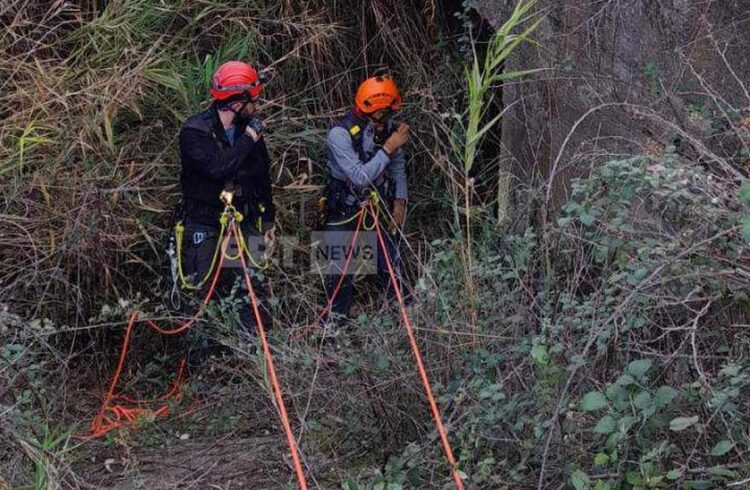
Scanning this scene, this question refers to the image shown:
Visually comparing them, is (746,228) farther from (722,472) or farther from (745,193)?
(722,472)

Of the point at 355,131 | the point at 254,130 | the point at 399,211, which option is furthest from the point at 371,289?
the point at 254,130

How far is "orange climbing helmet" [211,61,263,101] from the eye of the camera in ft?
20.2

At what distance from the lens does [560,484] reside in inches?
148

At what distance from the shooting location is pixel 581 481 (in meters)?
3.48

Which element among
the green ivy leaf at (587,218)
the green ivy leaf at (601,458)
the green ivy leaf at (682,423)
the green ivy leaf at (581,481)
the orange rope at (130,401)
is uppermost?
the green ivy leaf at (587,218)

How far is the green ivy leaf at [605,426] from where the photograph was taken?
3.39 meters

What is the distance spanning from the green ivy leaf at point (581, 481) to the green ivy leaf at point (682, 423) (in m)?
0.32

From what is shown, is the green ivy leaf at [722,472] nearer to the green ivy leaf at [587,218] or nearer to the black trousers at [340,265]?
the green ivy leaf at [587,218]

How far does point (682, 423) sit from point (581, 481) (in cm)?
37

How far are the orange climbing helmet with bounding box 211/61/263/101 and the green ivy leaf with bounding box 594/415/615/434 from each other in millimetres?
3337

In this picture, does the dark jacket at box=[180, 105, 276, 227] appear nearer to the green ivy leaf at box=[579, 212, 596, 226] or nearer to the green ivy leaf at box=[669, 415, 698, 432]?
the green ivy leaf at box=[579, 212, 596, 226]

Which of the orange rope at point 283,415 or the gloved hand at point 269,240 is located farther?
the gloved hand at point 269,240

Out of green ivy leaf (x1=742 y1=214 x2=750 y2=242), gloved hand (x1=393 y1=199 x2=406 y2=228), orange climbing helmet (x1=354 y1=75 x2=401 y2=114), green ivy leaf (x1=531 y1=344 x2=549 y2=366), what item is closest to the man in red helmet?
orange climbing helmet (x1=354 y1=75 x2=401 y2=114)

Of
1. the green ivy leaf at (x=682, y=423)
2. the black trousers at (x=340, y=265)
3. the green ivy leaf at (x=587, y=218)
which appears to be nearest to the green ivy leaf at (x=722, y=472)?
the green ivy leaf at (x=682, y=423)
